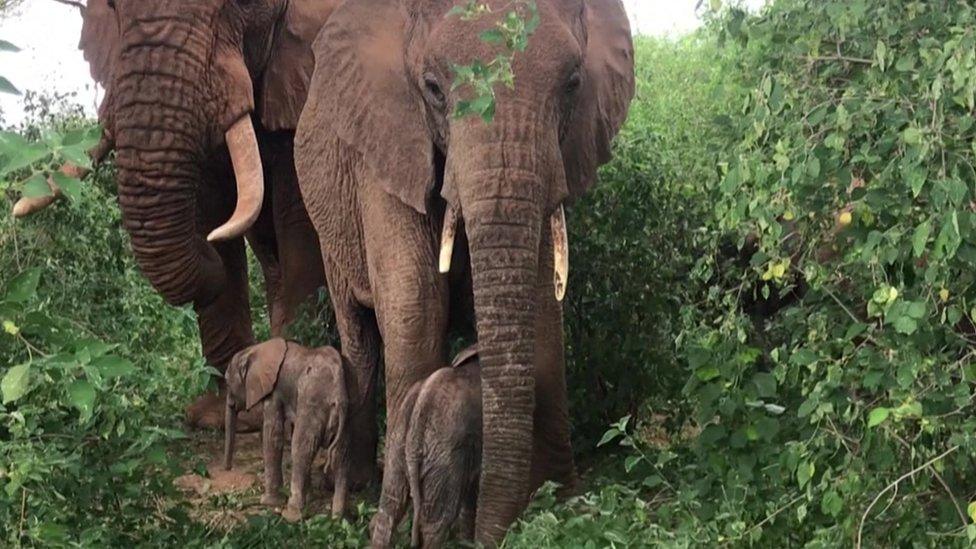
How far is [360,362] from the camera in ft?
21.2

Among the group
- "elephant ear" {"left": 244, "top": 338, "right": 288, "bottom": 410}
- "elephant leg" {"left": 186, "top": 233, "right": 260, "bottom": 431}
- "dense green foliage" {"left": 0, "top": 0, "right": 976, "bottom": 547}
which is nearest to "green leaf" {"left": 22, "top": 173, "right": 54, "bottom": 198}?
"dense green foliage" {"left": 0, "top": 0, "right": 976, "bottom": 547}

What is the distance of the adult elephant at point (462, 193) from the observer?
5016 mm

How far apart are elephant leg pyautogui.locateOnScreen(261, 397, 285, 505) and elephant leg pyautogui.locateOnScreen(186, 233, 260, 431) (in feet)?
5.64

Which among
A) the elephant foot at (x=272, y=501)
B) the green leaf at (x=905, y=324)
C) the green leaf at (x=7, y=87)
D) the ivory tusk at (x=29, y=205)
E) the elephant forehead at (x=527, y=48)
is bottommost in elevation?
the elephant foot at (x=272, y=501)

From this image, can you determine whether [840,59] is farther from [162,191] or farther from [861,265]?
[162,191]

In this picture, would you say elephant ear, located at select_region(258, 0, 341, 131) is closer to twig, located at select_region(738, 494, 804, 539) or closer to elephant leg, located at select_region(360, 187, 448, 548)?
elephant leg, located at select_region(360, 187, 448, 548)

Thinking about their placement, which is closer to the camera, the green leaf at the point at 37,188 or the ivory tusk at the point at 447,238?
the green leaf at the point at 37,188

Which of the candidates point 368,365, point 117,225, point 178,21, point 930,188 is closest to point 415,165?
point 368,365

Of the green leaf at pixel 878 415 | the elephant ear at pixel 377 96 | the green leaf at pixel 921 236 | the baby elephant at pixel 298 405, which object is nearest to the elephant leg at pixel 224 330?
the baby elephant at pixel 298 405

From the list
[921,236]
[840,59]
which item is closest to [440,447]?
[840,59]

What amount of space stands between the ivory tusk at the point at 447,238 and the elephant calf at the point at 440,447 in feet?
1.21

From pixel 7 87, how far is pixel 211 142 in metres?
3.89

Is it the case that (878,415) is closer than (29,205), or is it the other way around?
(878,415)

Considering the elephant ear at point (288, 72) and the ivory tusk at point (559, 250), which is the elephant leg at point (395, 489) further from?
the elephant ear at point (288, 72)
